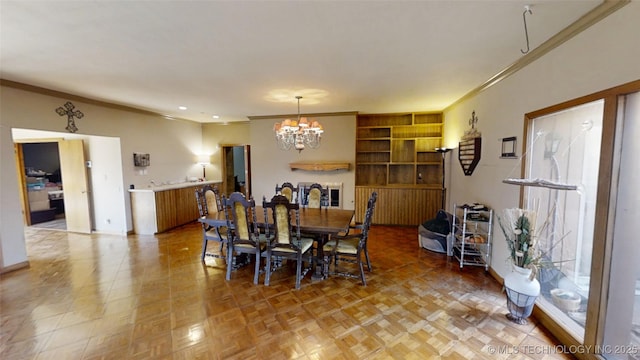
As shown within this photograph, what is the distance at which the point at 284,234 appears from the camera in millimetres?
2992

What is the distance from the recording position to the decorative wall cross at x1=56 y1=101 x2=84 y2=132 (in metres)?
4.02

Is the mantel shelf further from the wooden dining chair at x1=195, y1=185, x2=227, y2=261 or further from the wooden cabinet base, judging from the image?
the wooden dining chair at x1=195, y1=185, x2=227, y2=261

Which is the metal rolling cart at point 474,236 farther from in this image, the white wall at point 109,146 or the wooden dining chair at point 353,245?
the white wall at point 109,146

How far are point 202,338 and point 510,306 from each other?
275cm

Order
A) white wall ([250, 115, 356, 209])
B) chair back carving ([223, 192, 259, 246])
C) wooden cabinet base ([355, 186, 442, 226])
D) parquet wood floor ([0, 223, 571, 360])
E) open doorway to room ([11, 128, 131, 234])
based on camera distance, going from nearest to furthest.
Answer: parquet wood floor ([0, 223, 571, 360]) → chair back carving ([223, 192, 259, 246]) → open doorway to room ([11, 128, 131, 234]) → wooden cabinet base ([355, 186, 442, 226]) → white wall ([250, 115, 356, 209])

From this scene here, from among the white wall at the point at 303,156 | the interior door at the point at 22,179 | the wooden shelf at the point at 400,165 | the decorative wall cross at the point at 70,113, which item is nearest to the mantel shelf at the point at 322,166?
the white wall at the point at 303,156

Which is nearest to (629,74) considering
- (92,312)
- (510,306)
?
(510,306)

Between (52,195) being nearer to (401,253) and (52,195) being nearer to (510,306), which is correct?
(401,253)

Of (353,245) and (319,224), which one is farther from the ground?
(319,224)

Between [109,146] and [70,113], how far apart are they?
3.23 ft

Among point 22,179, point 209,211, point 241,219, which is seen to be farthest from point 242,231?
point 22,179

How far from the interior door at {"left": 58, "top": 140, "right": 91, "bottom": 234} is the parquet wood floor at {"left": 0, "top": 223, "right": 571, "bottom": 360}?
1.69 metres

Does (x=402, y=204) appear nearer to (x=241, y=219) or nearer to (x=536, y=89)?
(x=536, y=89)

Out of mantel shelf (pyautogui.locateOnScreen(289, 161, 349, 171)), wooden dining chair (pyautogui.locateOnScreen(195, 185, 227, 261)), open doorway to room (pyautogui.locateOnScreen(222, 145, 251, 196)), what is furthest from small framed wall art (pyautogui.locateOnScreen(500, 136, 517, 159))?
open doorway to room (pyautogui.locateOnScreen(222, 145, 251, 196))
